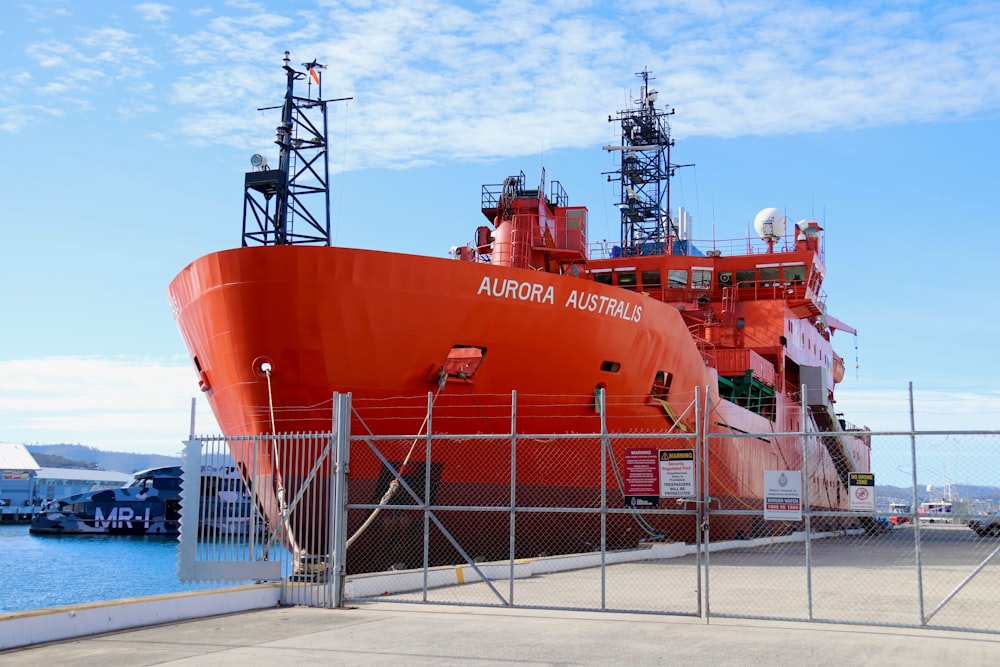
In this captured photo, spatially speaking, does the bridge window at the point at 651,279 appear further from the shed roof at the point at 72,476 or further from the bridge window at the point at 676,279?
the shed roof at the point at 72,476

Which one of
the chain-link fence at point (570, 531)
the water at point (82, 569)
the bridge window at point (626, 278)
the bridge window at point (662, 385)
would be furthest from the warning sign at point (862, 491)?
the bridge window at point (626, 278)

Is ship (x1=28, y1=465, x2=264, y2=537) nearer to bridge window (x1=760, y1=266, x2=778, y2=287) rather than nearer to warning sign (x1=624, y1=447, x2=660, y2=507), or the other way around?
bridge window (x1=760, y1=266, x2=778, y2=287)

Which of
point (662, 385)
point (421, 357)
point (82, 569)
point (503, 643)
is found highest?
point (421, 357)

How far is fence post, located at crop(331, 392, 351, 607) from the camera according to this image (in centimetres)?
1169

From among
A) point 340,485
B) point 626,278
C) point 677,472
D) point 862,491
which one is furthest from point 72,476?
point 862,491

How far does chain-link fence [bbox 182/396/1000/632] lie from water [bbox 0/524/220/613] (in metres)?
3.61

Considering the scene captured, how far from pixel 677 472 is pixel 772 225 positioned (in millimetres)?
23489

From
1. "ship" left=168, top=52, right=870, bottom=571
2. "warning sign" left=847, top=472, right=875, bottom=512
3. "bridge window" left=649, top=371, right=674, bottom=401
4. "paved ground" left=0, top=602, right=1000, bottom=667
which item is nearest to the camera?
"paved ground" left=0, top=602, right=1000, bottom=667

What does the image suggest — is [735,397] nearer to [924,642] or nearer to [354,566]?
[354,566]

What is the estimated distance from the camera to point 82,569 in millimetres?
34438

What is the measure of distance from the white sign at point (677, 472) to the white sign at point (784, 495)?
86 cm

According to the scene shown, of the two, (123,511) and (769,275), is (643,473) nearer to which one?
(769,275)

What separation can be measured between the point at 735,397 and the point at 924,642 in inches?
705

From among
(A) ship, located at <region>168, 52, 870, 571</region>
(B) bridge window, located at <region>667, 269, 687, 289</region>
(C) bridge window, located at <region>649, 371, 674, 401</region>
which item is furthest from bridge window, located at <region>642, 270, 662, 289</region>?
(C) bridge window, located at <region>649, 371, 674, 401</region>
